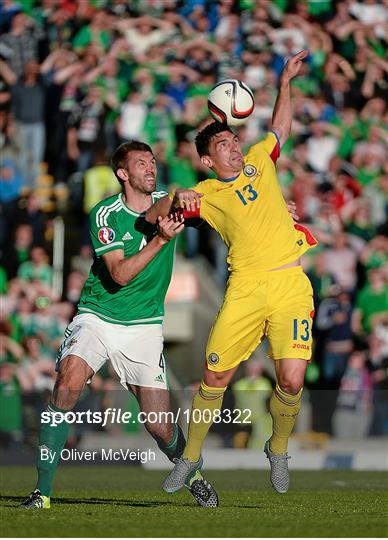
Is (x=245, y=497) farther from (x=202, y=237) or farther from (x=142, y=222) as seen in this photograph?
(x=202, y=237)

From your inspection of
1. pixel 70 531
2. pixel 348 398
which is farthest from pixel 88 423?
pixel 70 531

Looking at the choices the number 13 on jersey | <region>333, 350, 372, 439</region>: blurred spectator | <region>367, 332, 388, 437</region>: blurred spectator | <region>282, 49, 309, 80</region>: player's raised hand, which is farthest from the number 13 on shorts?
<region>367, 332, 388, 437</region>: blurred spectator

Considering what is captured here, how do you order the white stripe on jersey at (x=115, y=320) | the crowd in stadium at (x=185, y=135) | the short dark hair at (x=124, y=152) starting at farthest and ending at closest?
the crowd in stadium at (x=185, y=135), the short dark hair at (x=124, y=152), the white stripe on jersey at (x=115, y=320)

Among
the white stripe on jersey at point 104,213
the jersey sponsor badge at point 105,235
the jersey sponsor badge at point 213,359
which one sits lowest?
the jersey sponsor badge at point 213,359

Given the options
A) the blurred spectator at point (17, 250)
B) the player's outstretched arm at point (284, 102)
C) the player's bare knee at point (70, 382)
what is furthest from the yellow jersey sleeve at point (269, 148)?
the blurred spectator at point (17, 250)

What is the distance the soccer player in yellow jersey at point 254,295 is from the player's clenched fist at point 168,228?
22 cm

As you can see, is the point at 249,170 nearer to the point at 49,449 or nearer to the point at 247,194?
the point at 247,194

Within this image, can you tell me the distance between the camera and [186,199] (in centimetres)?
877

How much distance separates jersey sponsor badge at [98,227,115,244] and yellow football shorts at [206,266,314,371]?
0.97 m

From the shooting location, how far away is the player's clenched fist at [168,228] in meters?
8.77

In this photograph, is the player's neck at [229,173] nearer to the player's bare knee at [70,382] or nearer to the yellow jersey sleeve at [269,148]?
the yellow jersey sleeve at [269,148]

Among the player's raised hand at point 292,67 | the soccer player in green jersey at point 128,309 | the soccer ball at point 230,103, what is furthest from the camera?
the soccer ball at point 230,103

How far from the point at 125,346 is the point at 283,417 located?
128cm

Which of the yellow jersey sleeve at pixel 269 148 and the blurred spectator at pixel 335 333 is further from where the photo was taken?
the blurred spectator at pixel 335 333
